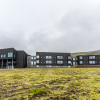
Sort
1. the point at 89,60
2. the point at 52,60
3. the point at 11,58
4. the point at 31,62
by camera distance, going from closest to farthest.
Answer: the point at 11,58 → the point at 52,60 → the point at 31,62 → the point at 89,60

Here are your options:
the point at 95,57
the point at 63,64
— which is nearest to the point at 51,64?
the point at 63,64

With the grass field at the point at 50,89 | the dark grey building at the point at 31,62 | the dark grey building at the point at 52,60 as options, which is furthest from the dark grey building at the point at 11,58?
the grass field at the point at 50,89

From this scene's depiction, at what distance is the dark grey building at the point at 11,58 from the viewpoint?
4771 centimetres

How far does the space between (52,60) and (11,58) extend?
26188 millimetres

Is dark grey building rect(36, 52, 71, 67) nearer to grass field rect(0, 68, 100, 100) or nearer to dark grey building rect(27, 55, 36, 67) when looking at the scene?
dark grey building rect(27, 55, 36, 67)

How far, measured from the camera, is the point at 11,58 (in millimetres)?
47500

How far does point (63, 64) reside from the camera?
5825 centimetres

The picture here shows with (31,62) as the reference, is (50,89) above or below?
above

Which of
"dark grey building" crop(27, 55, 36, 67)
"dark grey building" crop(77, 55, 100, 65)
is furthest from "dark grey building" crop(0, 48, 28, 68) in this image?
"dark grey building" crop(77, 55, 100, 65)

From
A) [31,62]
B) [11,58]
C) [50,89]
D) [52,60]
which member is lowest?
[31,62]

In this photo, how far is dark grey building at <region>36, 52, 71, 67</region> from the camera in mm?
57906

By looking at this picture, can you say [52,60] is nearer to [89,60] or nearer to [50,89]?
[89,60]

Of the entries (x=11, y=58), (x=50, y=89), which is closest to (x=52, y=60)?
(x=11, y=58)

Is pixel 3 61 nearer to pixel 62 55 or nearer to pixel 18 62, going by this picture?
pixel 18 62
